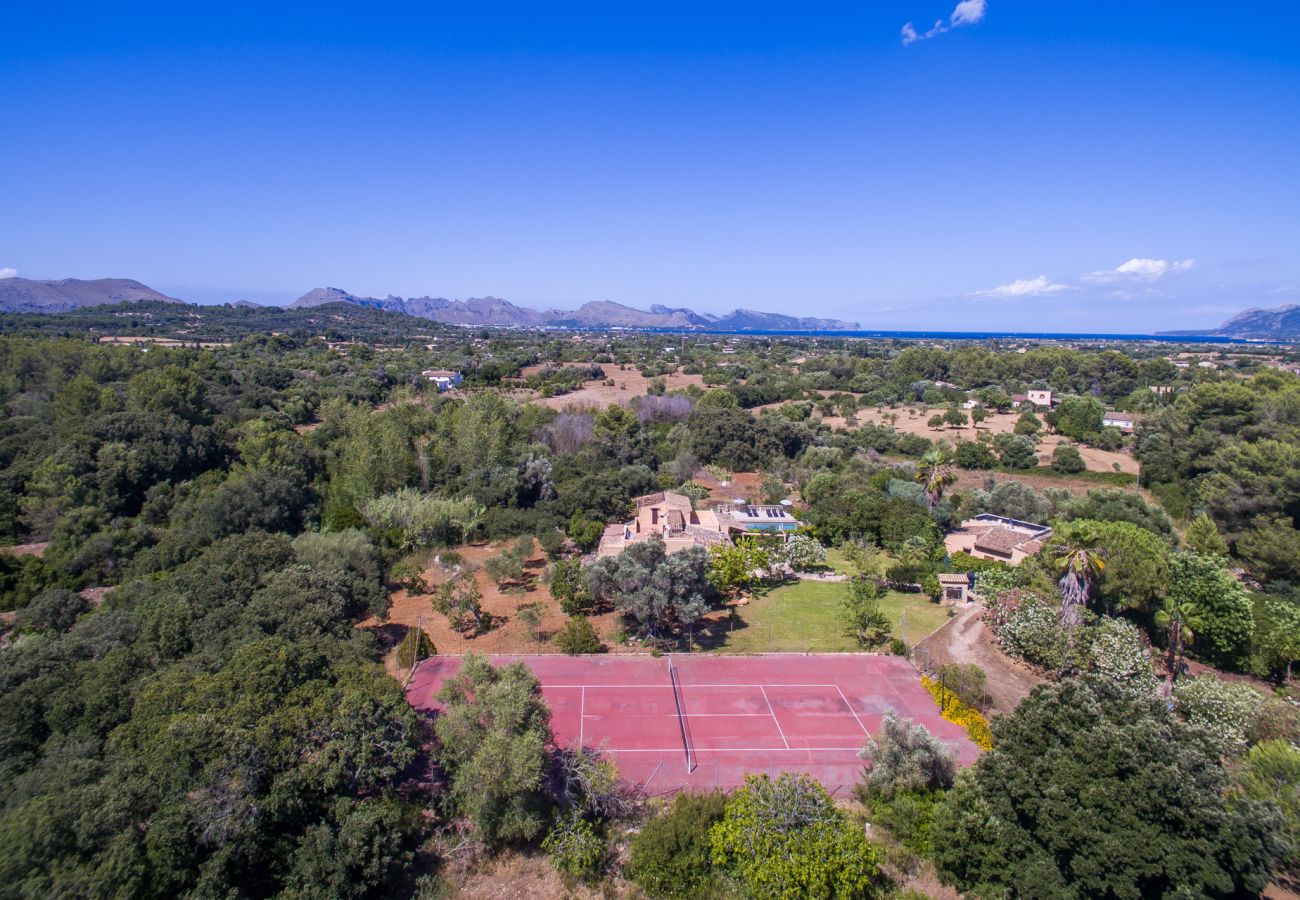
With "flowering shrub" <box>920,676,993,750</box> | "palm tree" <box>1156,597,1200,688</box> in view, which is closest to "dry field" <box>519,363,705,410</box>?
"flowering shrub" <box>920,676,993,750</box>

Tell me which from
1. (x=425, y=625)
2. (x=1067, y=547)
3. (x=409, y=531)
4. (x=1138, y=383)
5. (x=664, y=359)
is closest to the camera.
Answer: (x=1067, y=547)

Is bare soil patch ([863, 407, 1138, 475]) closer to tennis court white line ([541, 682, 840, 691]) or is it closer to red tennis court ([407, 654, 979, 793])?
red tennis court ([407, 654, 979, 793])

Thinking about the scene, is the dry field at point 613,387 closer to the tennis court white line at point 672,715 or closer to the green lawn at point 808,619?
the green lawn at point 808,619

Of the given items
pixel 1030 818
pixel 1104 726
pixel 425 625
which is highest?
pixel 1104 726

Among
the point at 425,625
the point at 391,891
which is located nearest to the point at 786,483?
the point at 425,625

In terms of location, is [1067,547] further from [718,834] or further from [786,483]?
[786,483]

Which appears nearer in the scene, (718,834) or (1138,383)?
(718,834)

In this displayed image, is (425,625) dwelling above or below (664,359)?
below

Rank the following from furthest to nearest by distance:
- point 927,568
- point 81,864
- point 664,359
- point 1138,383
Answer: point 664,359, point 1138,383, point 927,568, point 81,864
